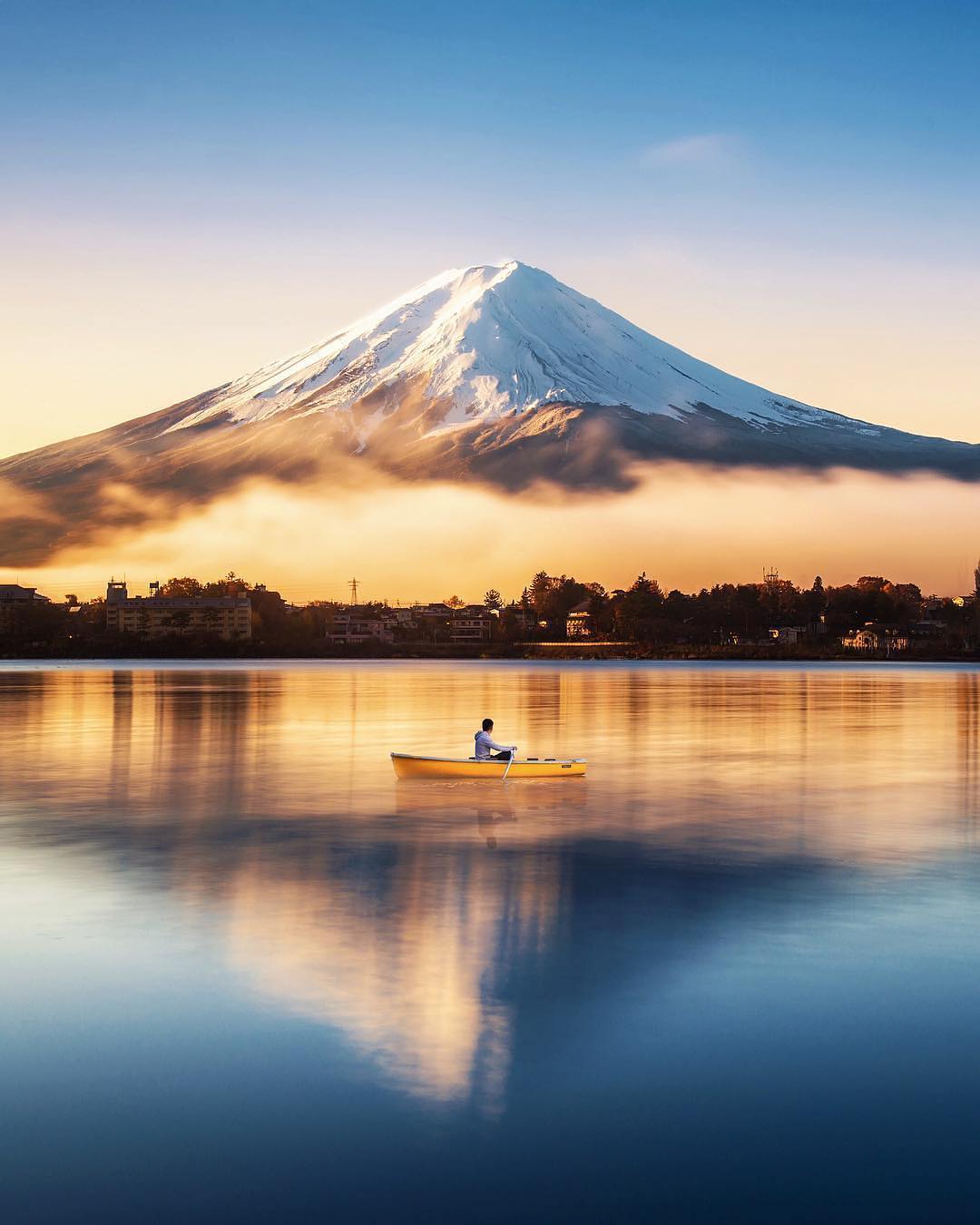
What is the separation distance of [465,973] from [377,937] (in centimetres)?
187

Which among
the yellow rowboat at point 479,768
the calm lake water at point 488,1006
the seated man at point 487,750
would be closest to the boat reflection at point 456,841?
the calm lake water at point 488,1006

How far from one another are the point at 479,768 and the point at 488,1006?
17.0 m

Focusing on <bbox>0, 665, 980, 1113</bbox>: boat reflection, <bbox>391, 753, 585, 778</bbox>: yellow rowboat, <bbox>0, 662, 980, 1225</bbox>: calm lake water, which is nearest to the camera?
<bbox>0, 662, 980, 1225</bbox>: calm lake water

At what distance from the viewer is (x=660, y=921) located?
14.9 m

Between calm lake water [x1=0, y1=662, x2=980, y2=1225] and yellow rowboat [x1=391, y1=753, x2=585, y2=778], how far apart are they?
2.16 ft

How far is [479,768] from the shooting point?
28.1 meters

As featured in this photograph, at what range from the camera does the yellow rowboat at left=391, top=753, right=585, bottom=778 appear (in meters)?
28.0

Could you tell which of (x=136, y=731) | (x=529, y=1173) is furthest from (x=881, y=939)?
(x=136, y=731)

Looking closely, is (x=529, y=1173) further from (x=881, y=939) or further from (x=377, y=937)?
(x=881, y=939)

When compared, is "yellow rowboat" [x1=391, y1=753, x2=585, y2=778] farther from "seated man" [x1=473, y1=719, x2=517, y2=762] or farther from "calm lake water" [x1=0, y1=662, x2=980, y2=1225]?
"calm lake water" [x1=0, y1=662, x2=980, y2=1225]

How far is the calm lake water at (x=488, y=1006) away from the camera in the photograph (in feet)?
25.6

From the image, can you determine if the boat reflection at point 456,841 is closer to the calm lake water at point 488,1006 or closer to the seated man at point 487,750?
the calm lake water at point 488,1006

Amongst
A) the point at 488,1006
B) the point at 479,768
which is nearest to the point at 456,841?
the point at 479,768

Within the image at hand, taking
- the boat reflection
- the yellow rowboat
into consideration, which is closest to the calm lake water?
the boat reflection
